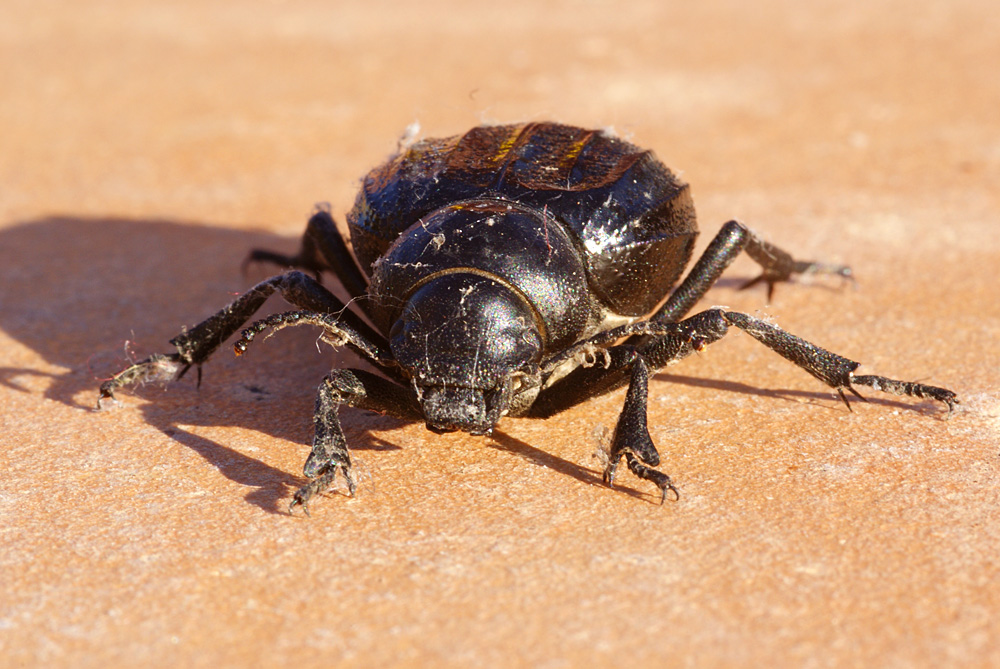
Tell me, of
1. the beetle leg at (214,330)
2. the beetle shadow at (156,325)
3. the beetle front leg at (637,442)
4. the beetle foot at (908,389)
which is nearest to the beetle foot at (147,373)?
the beetle leg at (214,330)

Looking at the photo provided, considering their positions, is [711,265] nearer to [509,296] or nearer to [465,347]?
[509,296]

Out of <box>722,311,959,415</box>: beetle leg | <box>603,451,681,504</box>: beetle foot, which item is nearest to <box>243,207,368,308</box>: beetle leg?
<box>603,451,681,504</box>: beetle foot

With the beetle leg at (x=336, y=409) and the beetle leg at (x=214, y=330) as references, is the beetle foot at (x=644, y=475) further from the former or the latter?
the beetle leg at (x=214, y=330)

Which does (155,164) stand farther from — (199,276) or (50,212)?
(199,276)

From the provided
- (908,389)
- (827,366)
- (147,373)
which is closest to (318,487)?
A: (147,373)

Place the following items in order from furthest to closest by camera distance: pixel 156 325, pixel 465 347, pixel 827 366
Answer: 1. pixel 156 325
2. pixel 827 366
3. pixel 465 347

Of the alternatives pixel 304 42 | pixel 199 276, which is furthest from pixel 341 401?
pixel 304 42

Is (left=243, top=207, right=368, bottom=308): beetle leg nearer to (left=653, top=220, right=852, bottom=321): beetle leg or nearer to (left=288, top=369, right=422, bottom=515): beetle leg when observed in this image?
(left=288, top=369, right=422, bottom=515): beetle leg
